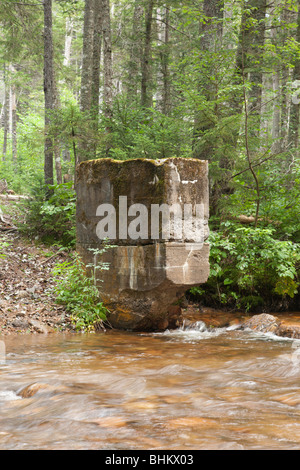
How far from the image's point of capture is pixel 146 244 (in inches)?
252

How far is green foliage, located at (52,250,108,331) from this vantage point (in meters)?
6.81

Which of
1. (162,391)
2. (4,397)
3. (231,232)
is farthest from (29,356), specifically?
(231,232)

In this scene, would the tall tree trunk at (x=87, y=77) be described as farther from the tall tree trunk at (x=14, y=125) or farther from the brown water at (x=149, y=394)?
the tall tree trunk at (x=14, y=125)

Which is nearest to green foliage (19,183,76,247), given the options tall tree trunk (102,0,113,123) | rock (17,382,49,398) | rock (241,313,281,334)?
tall tree trunk (102,0,113,123)

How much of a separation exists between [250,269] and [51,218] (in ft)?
15.0

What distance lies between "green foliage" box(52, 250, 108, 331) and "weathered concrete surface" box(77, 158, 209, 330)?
15cm

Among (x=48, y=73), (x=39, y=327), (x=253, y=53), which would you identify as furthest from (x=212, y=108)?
(x=39, y=327)

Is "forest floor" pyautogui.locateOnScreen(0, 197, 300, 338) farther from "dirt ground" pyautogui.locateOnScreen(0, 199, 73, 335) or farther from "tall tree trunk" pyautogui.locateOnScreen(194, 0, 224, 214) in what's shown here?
"tall tree trunk" pyautogui.locateOnScreen(194, 0, 224, 214)

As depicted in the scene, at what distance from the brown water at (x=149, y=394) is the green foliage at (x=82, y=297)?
2.13 feet

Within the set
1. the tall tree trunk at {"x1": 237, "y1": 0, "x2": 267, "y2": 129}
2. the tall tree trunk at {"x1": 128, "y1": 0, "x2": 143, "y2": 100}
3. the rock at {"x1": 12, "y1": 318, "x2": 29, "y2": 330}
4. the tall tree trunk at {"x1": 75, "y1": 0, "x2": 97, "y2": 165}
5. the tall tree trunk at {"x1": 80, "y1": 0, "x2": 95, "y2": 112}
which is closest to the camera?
the rock at {"x1": 12, "y1": 318, "x2": 29, "y2": 330}

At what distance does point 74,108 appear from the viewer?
30.9 ft

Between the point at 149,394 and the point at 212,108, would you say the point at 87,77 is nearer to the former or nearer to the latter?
the point at 212,108

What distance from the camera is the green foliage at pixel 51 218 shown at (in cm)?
932

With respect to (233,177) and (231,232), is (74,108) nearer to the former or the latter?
(233,177)
